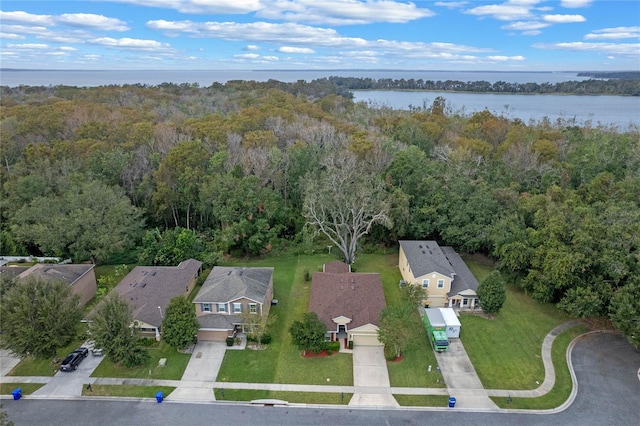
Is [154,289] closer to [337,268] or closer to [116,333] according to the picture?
[116,333]

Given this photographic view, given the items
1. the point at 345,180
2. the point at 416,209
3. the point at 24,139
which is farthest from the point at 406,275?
the point at 24,139

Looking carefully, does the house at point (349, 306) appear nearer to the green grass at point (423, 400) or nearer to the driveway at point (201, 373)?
the green grass at point (423, 400)

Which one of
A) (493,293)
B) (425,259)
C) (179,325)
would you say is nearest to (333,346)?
(179,325)

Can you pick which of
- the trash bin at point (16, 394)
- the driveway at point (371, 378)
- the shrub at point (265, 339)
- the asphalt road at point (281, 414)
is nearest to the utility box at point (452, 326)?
the driveway at point (371, 378)

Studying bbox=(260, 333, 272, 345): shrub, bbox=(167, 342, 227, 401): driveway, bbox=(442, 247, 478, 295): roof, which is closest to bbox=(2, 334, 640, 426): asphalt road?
bbox=(167, 342, 227, 401): driveway

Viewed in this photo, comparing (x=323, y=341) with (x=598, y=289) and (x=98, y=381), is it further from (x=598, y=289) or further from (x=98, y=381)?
(x=598, y=289)
